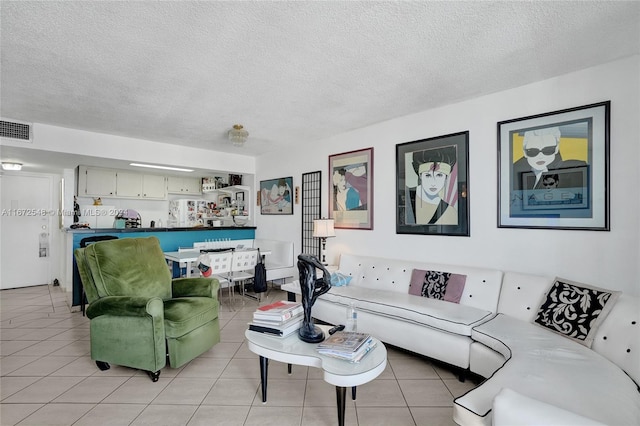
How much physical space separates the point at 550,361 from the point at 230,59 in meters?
2.84

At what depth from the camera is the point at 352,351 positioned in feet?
5.80

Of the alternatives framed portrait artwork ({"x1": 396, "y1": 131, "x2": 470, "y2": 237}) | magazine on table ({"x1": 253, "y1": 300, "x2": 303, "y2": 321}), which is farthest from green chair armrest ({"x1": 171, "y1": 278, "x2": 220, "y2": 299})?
framed portrait artwork ({"x1": 396, "y1": 131, "x2": 470, "y2": 237})

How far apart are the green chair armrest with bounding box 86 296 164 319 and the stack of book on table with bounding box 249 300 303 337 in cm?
80

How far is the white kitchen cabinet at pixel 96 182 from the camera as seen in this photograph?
5379 millimetres

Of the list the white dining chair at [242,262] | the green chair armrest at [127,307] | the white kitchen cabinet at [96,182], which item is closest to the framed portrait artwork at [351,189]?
the white dining chair at [242,262]

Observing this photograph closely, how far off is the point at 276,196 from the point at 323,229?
1681 mm

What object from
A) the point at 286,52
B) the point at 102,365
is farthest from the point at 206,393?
the point at 286,52

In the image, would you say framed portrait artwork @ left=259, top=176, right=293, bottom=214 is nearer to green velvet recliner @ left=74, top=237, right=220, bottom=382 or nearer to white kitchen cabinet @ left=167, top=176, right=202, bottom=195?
white kitchen cabinet @ left=167, top=176, right=202, bottom=195

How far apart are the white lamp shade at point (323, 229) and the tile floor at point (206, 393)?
1679 millimetres

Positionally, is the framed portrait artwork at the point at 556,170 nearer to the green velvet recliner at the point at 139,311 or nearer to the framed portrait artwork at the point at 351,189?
the framed portrait artwork at the point at 351,189

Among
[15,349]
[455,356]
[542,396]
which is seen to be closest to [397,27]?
[542,396]

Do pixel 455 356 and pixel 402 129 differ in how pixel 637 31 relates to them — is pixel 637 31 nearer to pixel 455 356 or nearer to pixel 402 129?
pixel 402 129

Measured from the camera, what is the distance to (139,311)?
2.35 meters

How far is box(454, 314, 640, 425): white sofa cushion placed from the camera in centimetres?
132
